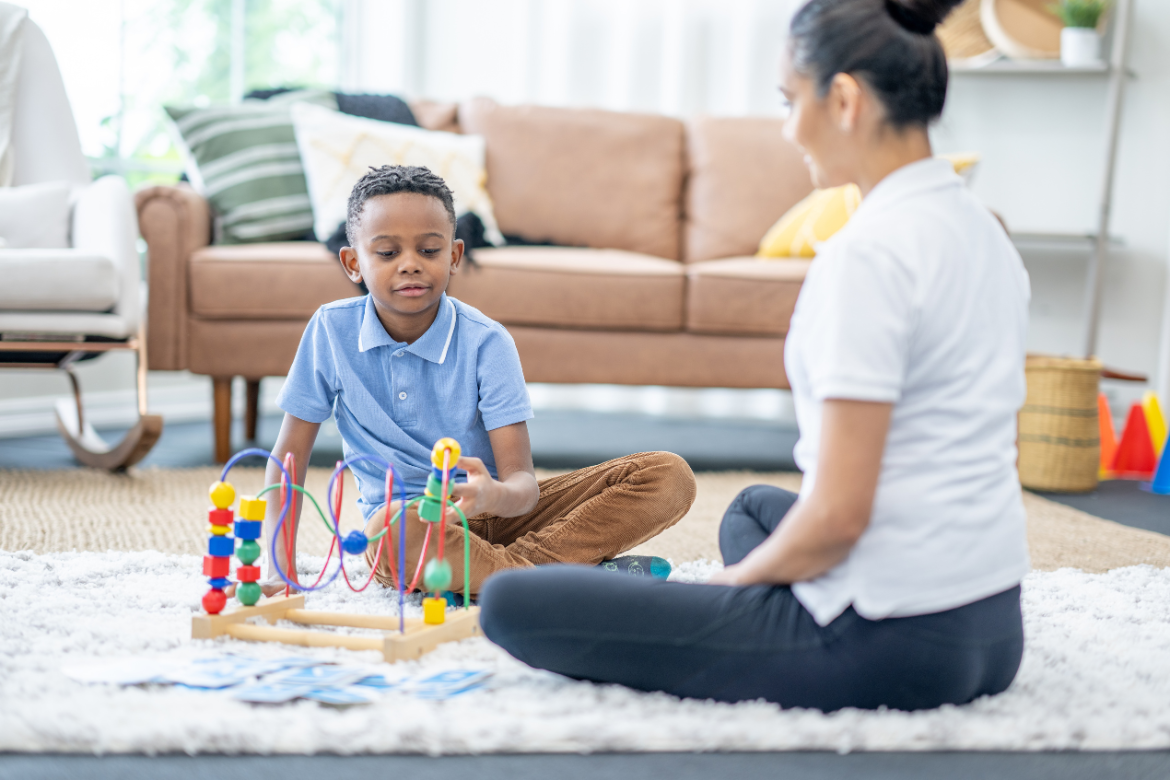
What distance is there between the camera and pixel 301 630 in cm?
111

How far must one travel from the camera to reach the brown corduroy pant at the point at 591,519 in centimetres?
131

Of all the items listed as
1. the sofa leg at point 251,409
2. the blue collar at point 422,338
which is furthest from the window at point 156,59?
the blue collar at point 422,338

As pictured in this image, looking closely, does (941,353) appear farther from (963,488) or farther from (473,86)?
(473,86)

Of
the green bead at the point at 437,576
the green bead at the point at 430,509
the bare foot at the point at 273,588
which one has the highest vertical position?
the green bead at the point at 430,509

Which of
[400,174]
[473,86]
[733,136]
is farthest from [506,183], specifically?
[400,174]

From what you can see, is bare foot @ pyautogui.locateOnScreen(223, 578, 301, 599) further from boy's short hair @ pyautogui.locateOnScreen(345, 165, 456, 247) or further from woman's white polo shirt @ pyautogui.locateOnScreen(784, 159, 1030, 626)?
woman's white polo shirt @ pyautogui.locateOnScreen(784, 159, 1030, 626)

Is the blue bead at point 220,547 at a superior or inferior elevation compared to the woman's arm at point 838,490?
inferior

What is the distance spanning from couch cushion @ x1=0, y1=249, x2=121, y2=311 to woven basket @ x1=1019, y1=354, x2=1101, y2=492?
2.05 m

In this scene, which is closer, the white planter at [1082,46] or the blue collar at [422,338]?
the blue collar at [422,338]

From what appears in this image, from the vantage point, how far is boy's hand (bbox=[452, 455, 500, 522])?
3.55ft

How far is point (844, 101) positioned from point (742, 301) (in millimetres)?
Answer: 1635

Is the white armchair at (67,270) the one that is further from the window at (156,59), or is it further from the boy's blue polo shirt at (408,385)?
the boy's blue polo shirt at (408,385)

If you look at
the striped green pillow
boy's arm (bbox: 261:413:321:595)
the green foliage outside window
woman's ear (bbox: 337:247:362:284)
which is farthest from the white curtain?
boy's arm (bbox: 261:413:321:595)

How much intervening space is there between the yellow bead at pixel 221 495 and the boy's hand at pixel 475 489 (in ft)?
0.74
